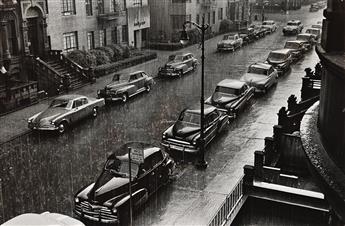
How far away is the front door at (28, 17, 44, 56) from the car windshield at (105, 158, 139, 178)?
18.5m

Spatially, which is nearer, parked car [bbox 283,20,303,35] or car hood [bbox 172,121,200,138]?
car hood [bbox 172,121,200,138]

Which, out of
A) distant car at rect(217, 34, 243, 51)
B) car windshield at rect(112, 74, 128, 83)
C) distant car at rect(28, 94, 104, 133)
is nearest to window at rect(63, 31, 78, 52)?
car windshield at rect(112, 74, 128, 83)

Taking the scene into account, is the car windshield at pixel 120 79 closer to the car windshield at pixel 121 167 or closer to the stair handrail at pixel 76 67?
the stair handrail at pixel 76 67

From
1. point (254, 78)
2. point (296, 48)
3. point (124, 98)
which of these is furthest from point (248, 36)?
point (124, 98)

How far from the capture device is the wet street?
15156 millimetres

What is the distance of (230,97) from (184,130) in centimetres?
587

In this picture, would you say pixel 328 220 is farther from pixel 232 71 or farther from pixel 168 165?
pixel 232 71

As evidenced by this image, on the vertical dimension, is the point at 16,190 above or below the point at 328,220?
below

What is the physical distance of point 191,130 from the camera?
18969 millimetres

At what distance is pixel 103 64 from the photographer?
3538cm

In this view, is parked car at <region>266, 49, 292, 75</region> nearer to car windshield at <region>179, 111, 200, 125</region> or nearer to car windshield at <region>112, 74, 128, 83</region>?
car windshield at <region>112, 74, 128, 83</region>

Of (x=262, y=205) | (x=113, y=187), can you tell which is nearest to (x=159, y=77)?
(x=113, y=187)

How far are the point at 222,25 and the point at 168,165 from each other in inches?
1803

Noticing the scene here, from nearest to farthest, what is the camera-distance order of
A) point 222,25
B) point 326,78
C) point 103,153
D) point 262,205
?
point 326,78 → point 262,205 → point 103,153 → point 222,25
